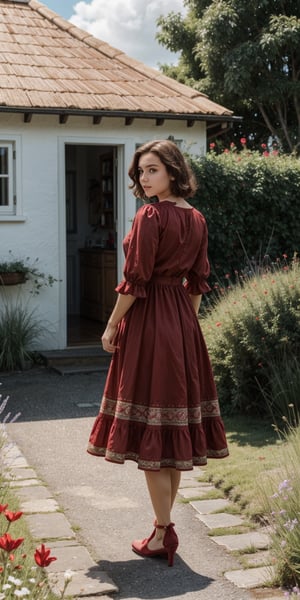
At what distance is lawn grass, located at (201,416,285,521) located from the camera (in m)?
4.99

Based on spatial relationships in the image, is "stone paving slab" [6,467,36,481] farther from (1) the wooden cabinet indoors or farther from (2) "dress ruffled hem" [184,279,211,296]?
(1) the wooden cabinet indoors

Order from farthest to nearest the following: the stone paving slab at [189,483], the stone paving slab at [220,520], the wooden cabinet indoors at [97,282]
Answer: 1. the wooden cabinet indoors at [97,282]
2. the stone paving slab at [189,483]
3. the stone paving slab at [220,520]

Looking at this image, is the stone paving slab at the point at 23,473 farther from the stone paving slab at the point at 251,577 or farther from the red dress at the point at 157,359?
the stone paving slab at the point at 251,577

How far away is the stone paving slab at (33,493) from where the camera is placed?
5029 mm

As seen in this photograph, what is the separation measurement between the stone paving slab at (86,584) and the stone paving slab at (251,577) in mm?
581

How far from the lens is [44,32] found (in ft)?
40.7

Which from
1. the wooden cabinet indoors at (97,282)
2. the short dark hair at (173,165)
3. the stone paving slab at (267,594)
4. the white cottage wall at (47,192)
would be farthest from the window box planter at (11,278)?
the stone paving slab at (267,594)

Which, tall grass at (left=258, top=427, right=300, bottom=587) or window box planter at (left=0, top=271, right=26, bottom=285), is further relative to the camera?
window box planter at (left=0, top=271, right=26, bottom=285)

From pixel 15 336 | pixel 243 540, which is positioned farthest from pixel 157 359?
pixel 15 336

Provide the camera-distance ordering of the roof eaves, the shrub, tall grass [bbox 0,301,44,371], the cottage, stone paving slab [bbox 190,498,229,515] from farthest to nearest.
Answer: the cottage
tall grass [bbox 0,301,44,371]
the roof eaves
the shrub
stone paving slab [bbox 190,498,229,515]

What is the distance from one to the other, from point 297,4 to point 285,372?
49.8 feet

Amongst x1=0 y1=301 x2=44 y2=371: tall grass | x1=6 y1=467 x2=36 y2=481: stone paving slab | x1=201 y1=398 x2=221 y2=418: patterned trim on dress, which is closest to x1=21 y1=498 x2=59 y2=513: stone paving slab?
x1=6 y1=467 x2=36 y2=481: stone paving slab

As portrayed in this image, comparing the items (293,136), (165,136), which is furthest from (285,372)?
(293,136)

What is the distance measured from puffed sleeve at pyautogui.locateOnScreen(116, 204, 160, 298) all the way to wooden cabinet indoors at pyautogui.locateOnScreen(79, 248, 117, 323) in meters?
7.90
